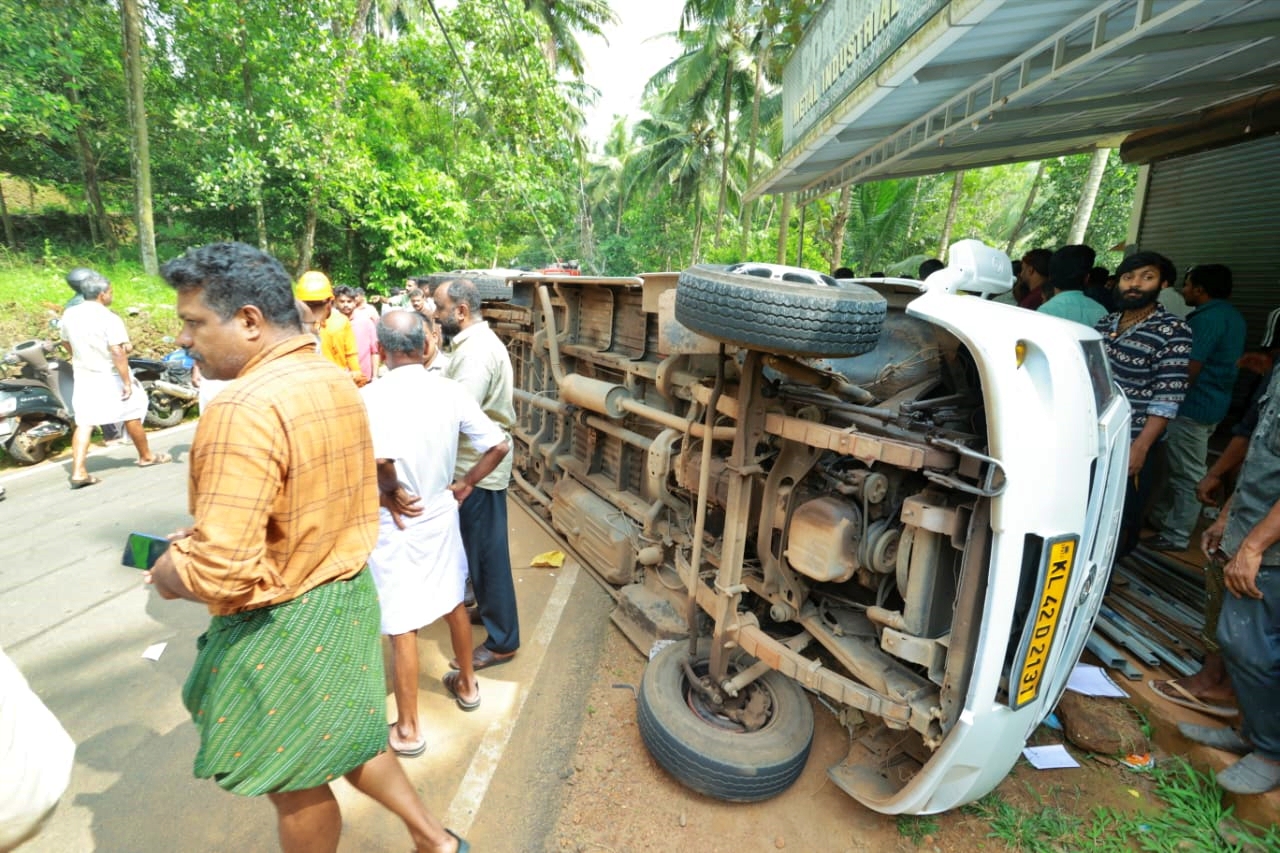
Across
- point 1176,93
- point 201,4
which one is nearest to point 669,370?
point 1176,93

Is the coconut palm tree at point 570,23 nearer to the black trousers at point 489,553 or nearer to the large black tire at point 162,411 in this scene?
the large black tire at point 162,411

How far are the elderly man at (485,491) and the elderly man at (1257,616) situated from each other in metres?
3.14

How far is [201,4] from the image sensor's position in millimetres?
11859

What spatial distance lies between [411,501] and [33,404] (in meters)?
6.38

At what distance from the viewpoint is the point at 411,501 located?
7.79ft

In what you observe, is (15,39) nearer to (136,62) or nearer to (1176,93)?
(136,62)

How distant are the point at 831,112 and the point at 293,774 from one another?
543 centimetres

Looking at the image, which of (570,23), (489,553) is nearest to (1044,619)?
(489,553)

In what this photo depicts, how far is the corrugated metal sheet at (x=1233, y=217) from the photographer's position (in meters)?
A: 5.19

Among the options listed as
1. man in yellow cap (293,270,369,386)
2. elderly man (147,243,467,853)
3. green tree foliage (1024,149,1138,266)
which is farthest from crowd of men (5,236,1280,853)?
green tree foliage (1024,149,1138,266)

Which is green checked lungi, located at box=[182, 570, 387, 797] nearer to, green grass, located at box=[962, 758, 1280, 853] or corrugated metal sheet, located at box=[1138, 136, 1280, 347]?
green grass, located at box=[962, 758, 1280, 853]

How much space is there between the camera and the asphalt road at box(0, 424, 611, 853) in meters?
2.25

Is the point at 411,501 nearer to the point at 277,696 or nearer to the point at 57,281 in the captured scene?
the point at 277,696

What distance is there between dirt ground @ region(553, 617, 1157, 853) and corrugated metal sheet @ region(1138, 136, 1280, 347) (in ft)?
17.4
